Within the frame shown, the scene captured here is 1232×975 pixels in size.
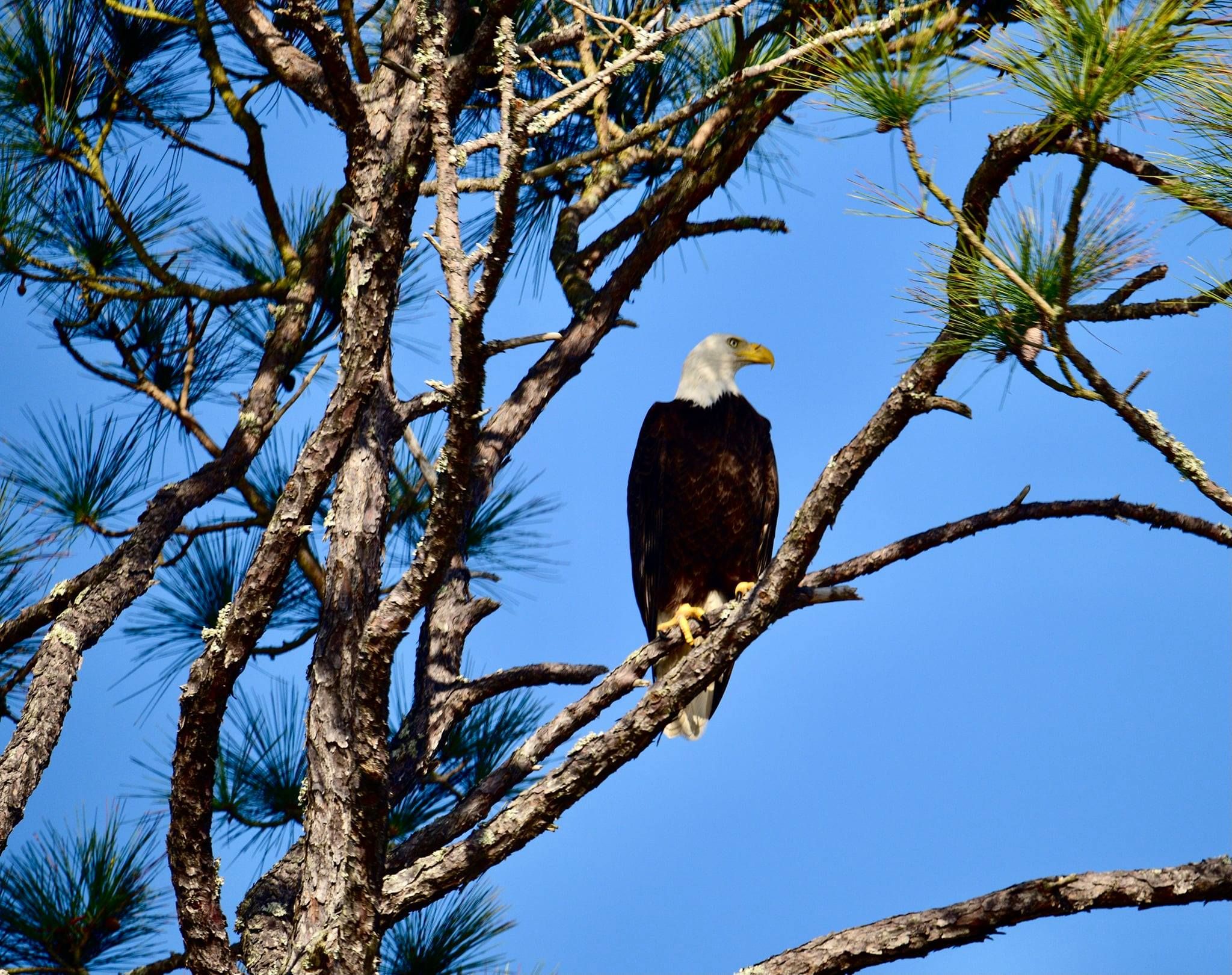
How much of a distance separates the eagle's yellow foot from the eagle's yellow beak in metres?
1.09

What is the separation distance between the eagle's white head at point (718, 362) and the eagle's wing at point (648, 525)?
427mm

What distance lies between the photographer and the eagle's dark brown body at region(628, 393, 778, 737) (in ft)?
13.0

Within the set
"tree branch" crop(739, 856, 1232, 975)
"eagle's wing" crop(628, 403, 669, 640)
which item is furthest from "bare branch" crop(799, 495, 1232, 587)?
"eagle's wing" crop(628, 403, 669, 640)

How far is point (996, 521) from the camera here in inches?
95.2

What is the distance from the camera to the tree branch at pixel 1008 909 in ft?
7.02

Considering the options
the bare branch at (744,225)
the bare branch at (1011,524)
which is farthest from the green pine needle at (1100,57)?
the bare branch at (744,225)

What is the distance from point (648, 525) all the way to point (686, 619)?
65cm

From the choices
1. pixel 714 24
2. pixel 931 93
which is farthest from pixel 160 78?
pixel 931 93

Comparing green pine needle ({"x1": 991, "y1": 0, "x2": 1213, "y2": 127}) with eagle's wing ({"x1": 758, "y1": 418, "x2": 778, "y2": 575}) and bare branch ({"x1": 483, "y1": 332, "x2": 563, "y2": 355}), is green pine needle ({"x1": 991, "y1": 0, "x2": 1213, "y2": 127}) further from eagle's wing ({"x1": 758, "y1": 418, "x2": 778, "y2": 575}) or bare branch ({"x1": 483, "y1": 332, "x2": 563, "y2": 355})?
eagle's wing ({"x1": 758, "y1": 418, "x2": 778, "y2": 575})

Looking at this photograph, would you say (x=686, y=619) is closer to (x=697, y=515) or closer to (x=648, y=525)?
(x=697, y=515)

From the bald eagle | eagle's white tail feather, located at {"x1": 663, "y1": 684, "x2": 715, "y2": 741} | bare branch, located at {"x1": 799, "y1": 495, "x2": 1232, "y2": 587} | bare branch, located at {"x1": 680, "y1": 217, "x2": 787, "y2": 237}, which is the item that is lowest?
bare branch, located at {"x1": 799, "y1": 495, "x2": 1232, "y2": 587}

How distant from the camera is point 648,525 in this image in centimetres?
409

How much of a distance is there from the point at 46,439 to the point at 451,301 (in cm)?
221

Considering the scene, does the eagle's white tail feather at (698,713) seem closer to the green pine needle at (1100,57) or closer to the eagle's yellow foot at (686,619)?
the eagle's yellow foot at (686,619)
